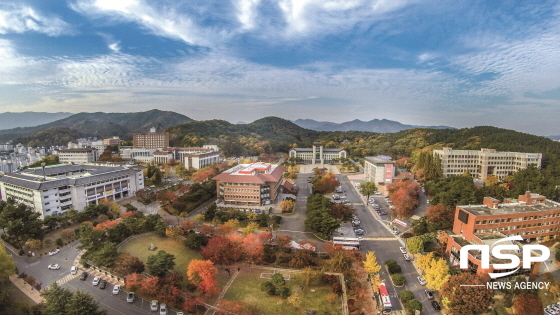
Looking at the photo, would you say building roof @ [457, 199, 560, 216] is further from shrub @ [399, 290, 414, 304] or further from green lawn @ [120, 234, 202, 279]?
green lawn @ [120, 234, 202, 279]

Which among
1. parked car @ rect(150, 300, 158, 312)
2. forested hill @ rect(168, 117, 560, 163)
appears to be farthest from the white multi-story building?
forested hill @ rect(168, 117, 560, 163)

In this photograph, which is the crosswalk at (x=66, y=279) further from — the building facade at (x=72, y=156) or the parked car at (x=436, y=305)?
the building facade at (x=72, y=156)

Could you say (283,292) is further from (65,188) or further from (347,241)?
(65,188)

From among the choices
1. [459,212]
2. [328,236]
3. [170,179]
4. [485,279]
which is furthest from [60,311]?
[170,179]

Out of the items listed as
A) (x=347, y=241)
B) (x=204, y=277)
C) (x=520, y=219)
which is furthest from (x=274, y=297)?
(x=520, y=219)

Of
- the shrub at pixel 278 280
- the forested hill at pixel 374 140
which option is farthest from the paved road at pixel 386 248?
the forested hill at pixel 374 140

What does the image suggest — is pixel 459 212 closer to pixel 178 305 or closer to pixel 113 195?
pixel 178 305
